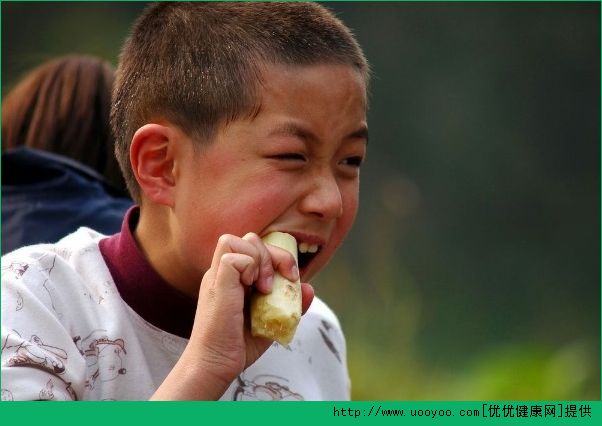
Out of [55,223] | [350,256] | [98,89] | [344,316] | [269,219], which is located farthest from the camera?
[350,256]

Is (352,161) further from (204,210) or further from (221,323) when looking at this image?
(221,323)

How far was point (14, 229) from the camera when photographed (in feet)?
12.8

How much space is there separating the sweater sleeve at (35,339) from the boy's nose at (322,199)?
0.60 metres

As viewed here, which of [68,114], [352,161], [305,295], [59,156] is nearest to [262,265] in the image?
[305,295]

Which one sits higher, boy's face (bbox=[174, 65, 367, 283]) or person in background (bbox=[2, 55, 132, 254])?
boy's face (bbox=[174, 65, 367, 283])

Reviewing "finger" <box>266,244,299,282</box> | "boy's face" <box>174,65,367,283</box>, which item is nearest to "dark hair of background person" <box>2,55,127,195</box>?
"boy's face" <box>174,65,367,283</box>

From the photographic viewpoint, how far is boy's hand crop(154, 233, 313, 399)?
2.11 metres

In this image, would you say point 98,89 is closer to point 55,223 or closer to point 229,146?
point 55,223

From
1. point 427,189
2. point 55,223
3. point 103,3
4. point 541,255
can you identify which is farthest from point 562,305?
point 55,223

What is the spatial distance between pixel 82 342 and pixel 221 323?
417 millimetres

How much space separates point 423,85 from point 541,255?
1.49 m

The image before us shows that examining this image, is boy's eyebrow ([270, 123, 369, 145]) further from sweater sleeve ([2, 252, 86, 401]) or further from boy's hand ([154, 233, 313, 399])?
sweater sleeve ([2, 252, 86, 401])

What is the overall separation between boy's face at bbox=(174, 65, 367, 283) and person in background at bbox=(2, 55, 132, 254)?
1492 mm

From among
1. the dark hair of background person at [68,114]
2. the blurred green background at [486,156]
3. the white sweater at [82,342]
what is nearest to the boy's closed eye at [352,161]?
the white sweater at [82,342]
